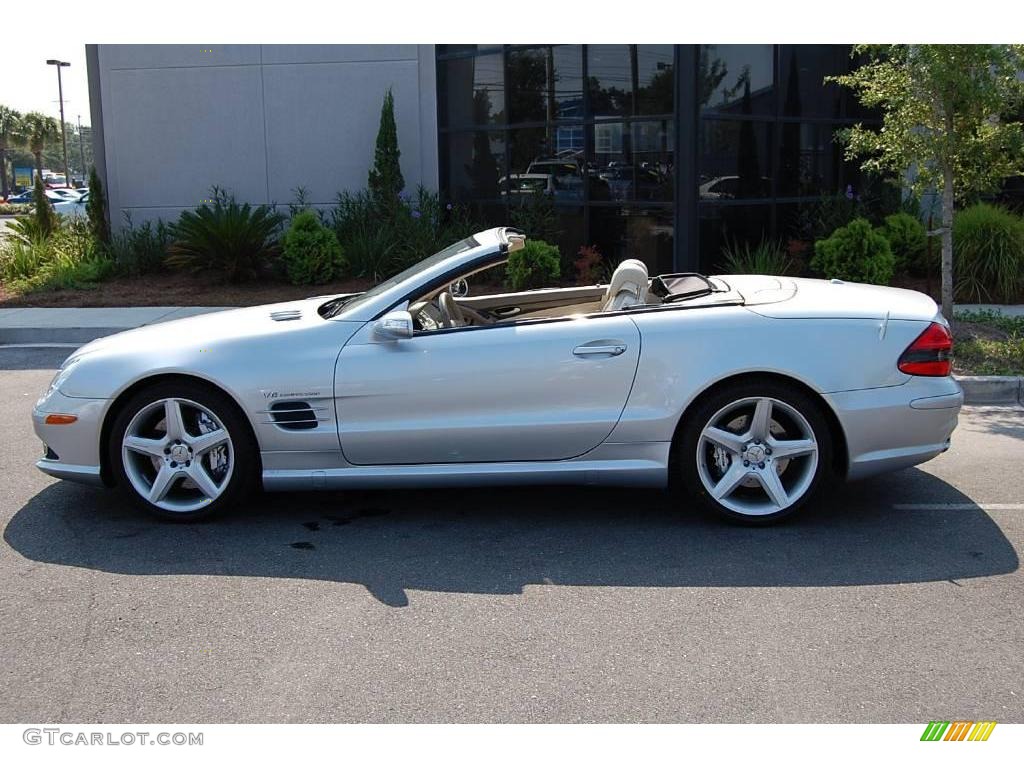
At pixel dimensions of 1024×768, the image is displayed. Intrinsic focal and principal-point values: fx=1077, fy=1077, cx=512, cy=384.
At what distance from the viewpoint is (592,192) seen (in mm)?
13914

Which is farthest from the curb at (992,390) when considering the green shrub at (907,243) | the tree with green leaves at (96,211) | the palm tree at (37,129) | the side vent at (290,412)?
the palm tree at (37,129)

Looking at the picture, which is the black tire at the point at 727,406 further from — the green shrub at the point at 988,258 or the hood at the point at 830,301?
the green shrub at the point at 988,258

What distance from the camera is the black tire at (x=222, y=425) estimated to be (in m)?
5.14

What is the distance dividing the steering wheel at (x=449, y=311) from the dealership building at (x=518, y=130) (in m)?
7.72

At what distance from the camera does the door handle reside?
5.08 meters

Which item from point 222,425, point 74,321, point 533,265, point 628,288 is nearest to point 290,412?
point 222,425

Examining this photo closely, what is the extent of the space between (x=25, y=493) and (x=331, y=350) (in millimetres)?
2054

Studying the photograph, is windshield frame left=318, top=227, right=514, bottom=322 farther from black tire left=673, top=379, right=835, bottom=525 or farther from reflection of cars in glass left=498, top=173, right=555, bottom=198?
reflection of cars in glass left=498, top=173, right=555, bottom=198

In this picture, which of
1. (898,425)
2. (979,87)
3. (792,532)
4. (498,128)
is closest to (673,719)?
(792,532)

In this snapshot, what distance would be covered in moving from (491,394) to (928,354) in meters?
2.10

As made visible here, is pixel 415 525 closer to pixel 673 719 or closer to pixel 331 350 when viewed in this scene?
pixel 331 350

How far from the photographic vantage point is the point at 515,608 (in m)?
4.28
